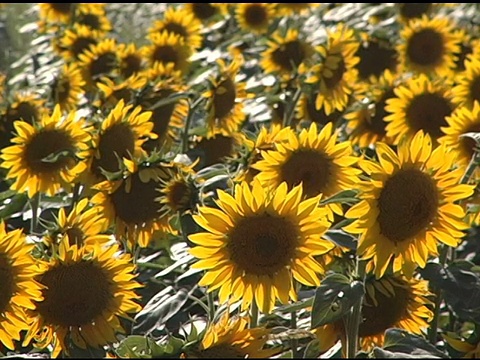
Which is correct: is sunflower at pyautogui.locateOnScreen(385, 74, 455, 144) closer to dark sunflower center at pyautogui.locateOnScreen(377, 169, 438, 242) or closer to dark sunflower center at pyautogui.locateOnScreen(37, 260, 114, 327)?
dark sunflower center at pyautogui.locateOnScreen(377, 169, 438, 242)

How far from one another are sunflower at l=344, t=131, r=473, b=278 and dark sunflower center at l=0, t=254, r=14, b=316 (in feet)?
1.55

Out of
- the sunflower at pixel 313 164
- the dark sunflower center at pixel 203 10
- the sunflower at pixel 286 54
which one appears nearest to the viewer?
the sunflower at pixel 313 164

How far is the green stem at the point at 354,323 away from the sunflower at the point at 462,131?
23.0 inches

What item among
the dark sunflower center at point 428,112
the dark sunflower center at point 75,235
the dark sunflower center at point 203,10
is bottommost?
the dark sunflower center at point 203,10

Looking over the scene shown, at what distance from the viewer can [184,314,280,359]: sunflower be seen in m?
1.10

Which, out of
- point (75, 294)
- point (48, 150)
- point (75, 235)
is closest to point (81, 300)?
point (75, 294)

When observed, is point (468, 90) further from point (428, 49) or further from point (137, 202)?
point (137, 202)

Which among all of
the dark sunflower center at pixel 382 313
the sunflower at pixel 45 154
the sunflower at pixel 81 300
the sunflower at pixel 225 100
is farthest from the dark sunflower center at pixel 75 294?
the sunflower at pixel 225 100

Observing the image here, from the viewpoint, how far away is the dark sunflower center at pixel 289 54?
292cm

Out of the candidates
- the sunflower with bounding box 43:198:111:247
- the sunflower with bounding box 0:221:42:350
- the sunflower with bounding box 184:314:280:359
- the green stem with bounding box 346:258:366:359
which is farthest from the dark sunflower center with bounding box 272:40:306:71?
the sunflower with bounding box 184:314:280:359

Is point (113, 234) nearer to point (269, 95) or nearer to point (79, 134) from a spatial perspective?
point (79, 134)

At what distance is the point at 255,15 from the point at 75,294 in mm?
2229

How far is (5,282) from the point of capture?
141 centimetres

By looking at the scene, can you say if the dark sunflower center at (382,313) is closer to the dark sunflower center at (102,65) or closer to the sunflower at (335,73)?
the sunflower at (335,73)
